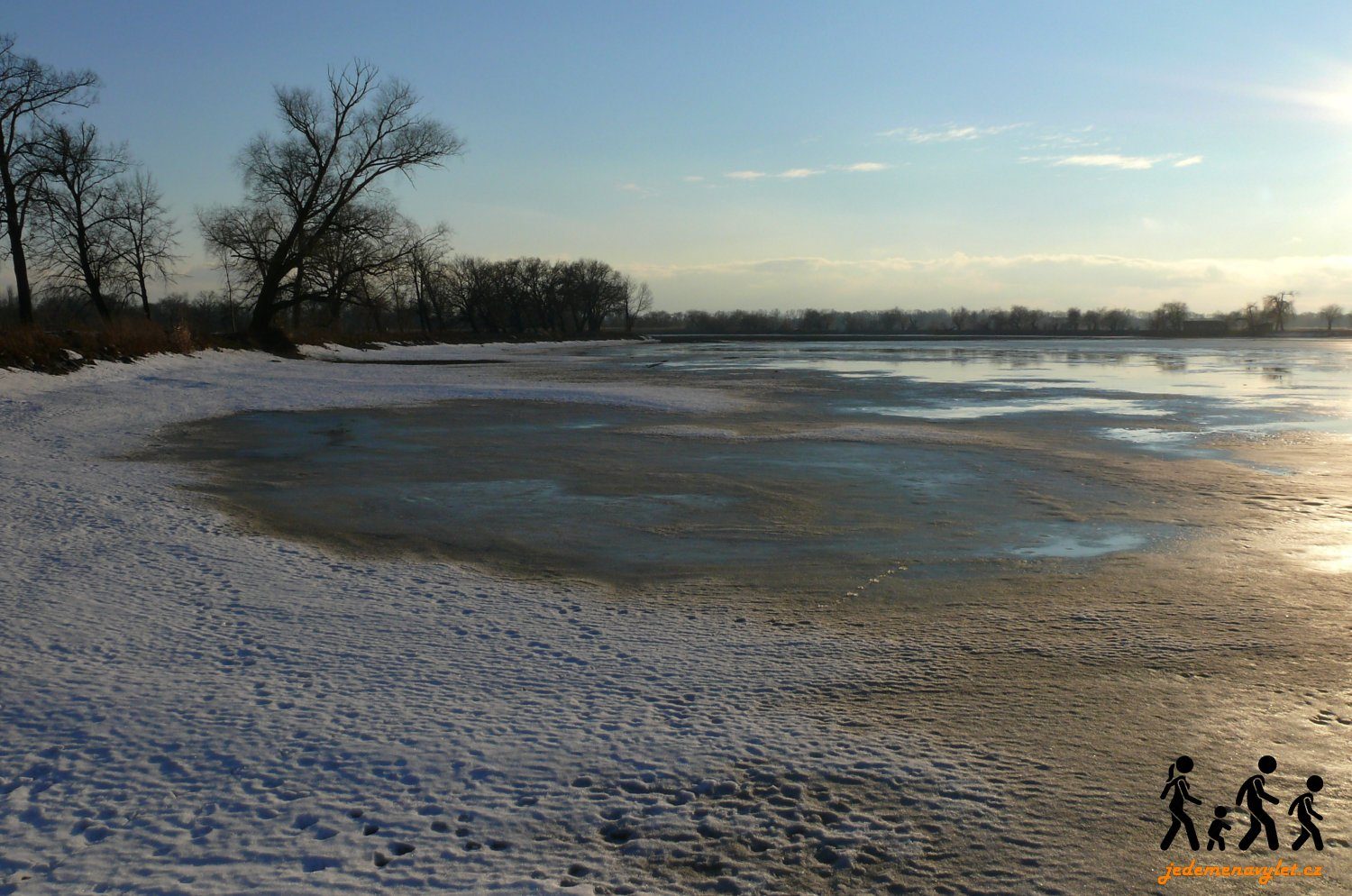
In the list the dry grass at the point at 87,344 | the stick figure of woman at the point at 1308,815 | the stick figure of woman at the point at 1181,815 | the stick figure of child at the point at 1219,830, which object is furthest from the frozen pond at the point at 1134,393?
the dry grass at the point at 87,344

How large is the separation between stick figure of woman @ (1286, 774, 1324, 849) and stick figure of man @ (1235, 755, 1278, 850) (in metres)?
0.08

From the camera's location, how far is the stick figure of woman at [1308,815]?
3.72 meters

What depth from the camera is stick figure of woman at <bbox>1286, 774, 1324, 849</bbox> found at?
372 cm

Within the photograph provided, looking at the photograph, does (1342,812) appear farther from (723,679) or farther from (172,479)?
(172,479)

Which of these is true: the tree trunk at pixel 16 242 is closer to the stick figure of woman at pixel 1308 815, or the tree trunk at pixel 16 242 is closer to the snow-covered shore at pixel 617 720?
the snow-covered shore at pixel 617 720

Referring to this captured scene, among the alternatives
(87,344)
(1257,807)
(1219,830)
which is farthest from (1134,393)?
(87,344)

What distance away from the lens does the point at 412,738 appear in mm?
4711

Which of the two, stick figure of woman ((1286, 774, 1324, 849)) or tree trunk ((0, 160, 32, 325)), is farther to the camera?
tree trunk ((0, 160, 32, 325))

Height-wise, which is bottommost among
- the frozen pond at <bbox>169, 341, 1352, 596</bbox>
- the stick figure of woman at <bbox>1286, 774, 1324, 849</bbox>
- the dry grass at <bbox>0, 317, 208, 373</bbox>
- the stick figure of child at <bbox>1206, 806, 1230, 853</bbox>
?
the stick figure of child at <bbox>1206, 806, 1230, 853</bbox>

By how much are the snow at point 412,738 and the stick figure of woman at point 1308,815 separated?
1.12 m

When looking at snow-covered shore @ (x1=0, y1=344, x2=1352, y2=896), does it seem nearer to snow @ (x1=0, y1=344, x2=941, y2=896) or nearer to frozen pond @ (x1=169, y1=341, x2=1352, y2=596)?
snow @ (x1=0, y1=344, x2=941, y2=896)

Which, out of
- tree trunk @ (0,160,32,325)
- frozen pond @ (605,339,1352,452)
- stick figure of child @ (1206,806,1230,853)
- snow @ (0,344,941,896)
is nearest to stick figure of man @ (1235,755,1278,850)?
stick figure of child @ (1206,806,1230,853)

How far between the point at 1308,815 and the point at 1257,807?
6.6 inches

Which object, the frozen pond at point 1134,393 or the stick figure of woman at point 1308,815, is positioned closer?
the stick figure of woman at point 1308,815
